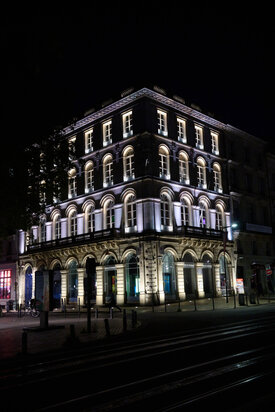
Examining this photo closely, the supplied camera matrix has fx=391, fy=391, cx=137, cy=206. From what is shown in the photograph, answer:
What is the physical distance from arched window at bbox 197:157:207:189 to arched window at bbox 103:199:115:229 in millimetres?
9736

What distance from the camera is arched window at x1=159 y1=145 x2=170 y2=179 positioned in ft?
121

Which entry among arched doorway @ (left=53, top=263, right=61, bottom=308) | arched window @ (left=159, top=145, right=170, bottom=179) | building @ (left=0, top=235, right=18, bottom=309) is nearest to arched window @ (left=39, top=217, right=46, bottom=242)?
building @ (left=0, top=235, right=18, bottom=309)

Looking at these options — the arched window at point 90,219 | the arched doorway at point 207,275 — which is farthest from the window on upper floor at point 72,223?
the arched doorway at point 207,275

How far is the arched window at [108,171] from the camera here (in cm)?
3859

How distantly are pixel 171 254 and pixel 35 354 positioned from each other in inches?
975

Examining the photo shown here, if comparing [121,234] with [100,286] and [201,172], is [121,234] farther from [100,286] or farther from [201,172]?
[201,172]

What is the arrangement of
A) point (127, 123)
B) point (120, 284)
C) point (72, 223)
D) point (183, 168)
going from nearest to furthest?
point (120, 284) → point (127, 123) → point (183, 168) → point (72, 223)

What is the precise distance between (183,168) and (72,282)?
53.4 feet

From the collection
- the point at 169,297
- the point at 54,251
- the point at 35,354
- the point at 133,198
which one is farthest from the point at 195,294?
the point at 35,354

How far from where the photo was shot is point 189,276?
37219 millimetres

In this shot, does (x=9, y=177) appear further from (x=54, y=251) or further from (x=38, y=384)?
(x=54, y=251)

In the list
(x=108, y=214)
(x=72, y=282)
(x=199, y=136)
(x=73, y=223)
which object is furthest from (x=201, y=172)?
(x=72, y=282)

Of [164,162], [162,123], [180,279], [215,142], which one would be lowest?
[180,279]

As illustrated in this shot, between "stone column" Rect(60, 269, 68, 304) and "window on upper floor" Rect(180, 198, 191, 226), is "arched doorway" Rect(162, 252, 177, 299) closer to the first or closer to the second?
"window on upper floor" Rect(180, 198, 191, 226)
